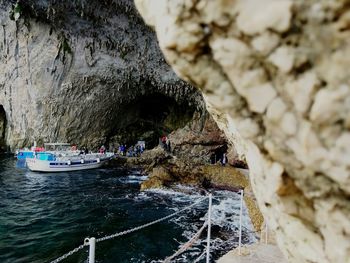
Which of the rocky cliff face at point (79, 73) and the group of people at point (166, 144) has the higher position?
the rocky cliff face at point (79, 73)

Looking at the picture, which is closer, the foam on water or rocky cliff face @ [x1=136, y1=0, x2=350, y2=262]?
rocky cliff face @ [x1=136, y1=0, x2=350, y2=262]

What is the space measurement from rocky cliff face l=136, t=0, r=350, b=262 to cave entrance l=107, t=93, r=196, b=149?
28.8 meters

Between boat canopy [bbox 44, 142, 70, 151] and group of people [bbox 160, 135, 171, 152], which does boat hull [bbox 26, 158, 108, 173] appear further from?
group of people [bbox 160, 135, 171, 152]

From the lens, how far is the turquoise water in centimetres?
968

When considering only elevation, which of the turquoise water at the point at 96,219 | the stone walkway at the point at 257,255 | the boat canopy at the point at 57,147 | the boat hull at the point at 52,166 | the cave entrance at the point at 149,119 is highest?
the cave entrance at the point at 149,119

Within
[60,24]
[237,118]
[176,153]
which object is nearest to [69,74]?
[60,24]

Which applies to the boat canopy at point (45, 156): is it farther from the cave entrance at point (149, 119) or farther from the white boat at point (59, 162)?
the cave entrance at point (149, 119)

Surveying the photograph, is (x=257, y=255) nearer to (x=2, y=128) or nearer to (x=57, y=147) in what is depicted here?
(x=57, y=147)

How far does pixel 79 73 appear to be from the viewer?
27.3 meters

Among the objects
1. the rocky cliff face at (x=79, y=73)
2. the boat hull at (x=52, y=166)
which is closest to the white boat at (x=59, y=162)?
the boat hull at (x=52, y=166)

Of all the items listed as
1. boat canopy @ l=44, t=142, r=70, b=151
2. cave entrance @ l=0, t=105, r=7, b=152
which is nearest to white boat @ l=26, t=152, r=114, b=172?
boat canopy @ l=44, t=142, r=70, b=151

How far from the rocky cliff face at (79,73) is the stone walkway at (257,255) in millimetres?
19923

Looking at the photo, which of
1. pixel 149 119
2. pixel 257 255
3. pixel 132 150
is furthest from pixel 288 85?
pixel 149 119

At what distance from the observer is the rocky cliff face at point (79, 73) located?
24.7 m
